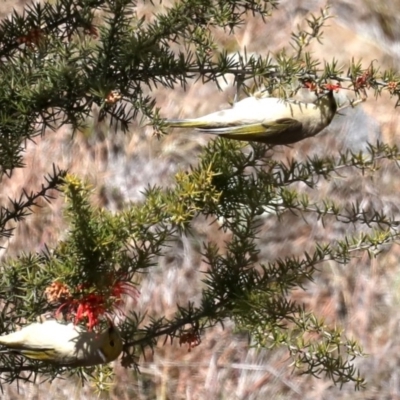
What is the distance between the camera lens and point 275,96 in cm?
73

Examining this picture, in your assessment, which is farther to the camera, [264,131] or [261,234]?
[261,234]

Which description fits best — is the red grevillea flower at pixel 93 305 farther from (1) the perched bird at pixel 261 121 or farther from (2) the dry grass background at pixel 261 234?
(2) the dry grass background at pixel 261 234

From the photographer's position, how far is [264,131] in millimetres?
712

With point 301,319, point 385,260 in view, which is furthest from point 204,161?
point 385,260

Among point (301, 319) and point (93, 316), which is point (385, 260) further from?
point (93, 316)

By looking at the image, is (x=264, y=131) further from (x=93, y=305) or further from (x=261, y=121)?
(x=93, y=305)

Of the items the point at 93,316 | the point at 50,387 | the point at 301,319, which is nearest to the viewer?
the point at 93,316

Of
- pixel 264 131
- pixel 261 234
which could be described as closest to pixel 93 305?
pixel 264 131

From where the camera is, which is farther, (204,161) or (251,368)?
(251,368)

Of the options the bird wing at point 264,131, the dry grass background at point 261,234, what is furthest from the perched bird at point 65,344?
the dry grass background at point 261,234

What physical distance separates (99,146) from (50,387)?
0.76 metres

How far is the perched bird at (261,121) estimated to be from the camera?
71 cm

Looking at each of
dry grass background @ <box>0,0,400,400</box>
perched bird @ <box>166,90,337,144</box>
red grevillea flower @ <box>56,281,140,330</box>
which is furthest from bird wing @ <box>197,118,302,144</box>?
dry grass background @ <box>0,0,400,400</box>

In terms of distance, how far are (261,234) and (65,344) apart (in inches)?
54.8
